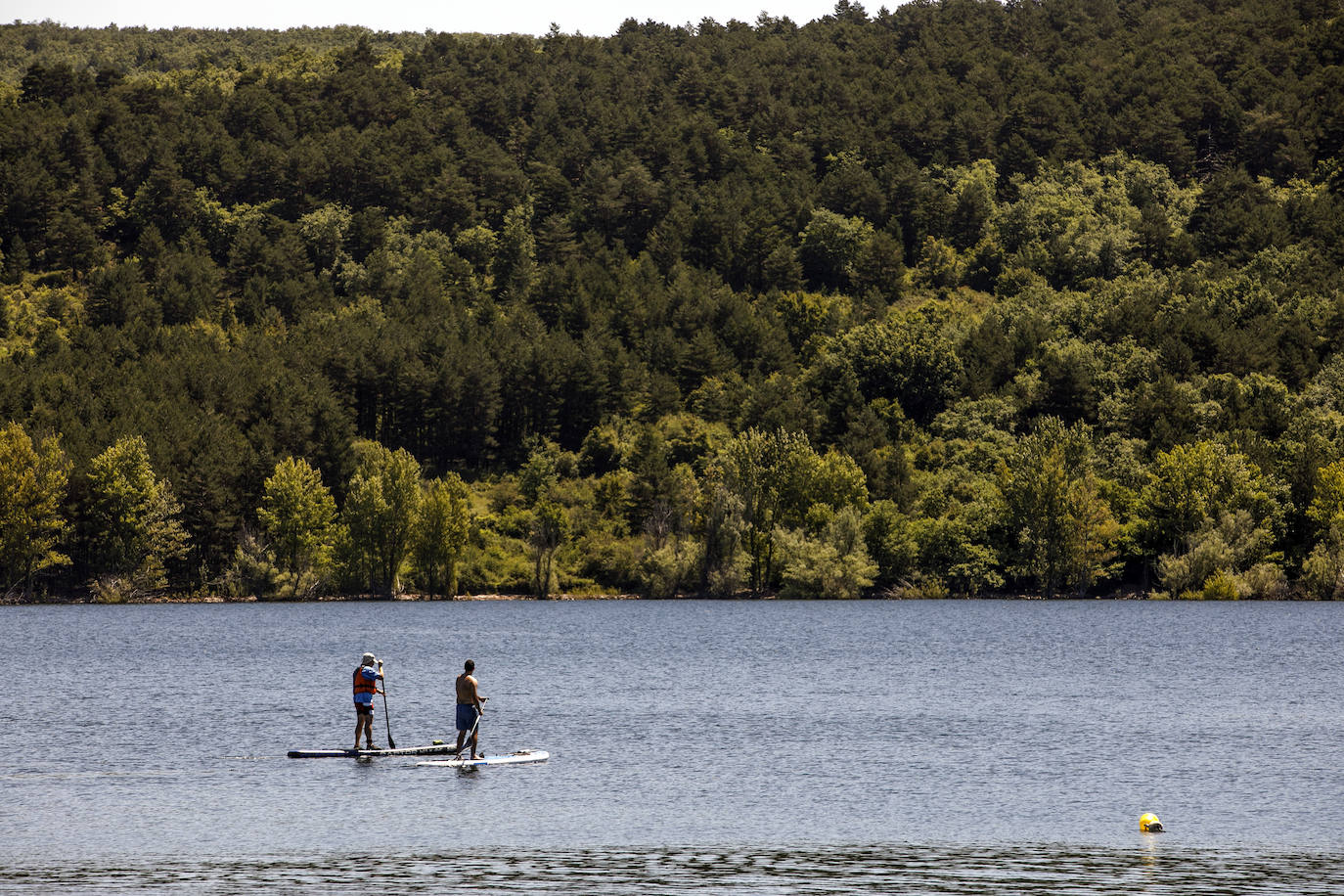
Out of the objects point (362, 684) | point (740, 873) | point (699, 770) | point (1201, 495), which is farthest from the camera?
point (1201, 495)

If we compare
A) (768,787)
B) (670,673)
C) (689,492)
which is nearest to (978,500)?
(689,492)

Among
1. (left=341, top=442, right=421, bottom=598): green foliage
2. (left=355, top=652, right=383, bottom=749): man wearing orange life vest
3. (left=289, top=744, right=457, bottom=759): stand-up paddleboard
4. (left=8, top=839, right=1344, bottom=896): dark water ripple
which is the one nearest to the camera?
(left=8, top=839, right=1344, bottom=896): dark water ripple

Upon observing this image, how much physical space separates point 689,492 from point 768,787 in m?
114

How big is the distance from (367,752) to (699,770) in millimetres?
10573

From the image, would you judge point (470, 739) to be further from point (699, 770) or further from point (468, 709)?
point (699, 770)

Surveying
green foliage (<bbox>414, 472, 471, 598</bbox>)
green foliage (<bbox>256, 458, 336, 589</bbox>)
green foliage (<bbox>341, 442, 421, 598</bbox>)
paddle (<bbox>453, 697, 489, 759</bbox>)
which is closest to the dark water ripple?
paddle (<bbox>453, 697, 489, 759</bbox>)

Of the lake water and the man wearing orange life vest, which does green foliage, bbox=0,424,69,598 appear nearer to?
the lake water

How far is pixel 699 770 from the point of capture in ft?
165

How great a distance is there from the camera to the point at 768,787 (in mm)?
47031

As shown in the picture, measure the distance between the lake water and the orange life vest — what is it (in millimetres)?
2397

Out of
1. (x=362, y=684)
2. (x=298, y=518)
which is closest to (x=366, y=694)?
(x=362, y=684)

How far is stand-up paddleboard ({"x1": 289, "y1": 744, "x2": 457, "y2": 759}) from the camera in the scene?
2024 inches

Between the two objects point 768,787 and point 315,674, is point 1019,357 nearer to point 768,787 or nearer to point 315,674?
point 315,674

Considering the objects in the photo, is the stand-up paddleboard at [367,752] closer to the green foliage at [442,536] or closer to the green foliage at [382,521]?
the green foliage at [382,521]
